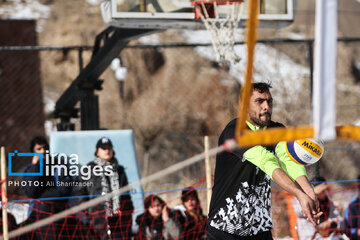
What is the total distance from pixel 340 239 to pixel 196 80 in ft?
33.0

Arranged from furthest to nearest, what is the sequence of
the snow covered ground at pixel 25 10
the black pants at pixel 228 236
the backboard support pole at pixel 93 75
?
the snow covered ground at pixel 25 10 < the backboard support pole at pixel 93 75 < the black pants at pixel 228 236

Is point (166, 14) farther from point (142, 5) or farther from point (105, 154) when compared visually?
point (105, 154)

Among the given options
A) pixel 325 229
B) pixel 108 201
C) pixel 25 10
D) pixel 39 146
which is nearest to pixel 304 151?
pixel 325 229

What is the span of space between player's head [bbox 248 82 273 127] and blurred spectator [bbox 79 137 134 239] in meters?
3.15

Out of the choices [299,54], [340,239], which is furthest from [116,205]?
[299,54]

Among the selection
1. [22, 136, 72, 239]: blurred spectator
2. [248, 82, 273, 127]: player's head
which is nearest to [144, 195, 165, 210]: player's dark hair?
[22, 136, 72, 239]: blurred spectator

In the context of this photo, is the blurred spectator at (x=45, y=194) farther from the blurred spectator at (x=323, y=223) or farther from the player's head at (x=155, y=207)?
the blurred spectator at (x=323, y=223)

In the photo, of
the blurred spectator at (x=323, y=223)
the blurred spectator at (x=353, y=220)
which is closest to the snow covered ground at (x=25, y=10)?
the blurred spectator at (x=323, y=223)

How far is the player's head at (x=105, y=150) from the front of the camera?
7.07 m

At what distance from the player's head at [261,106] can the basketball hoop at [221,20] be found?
8.99ft

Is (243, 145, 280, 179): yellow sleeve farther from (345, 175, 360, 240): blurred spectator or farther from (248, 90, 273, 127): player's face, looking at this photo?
(345, 175, 360, 240): blurred spectator

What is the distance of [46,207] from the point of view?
6715 millimetres

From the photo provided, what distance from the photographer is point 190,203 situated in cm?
709

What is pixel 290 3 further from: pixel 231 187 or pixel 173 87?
pixel 173 87
